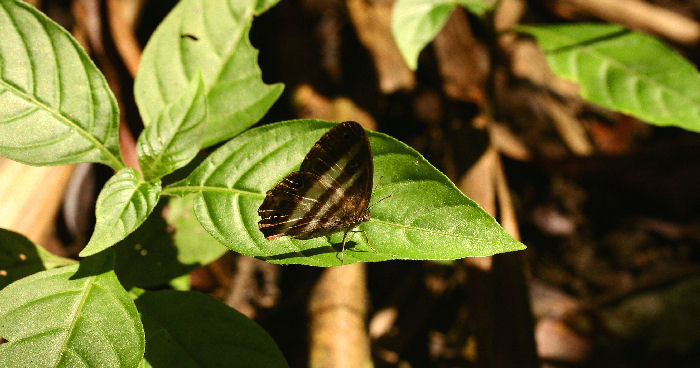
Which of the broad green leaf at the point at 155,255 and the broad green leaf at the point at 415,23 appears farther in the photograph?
the broad green leaf at the point at 415,23

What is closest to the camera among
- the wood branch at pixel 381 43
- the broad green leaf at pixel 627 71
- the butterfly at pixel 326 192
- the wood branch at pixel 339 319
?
the butterfly at pixel 326 192

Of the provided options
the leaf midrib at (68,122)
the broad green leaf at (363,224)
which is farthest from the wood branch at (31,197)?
the broad green leaf at (363,224)

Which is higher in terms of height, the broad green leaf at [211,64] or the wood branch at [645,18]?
the broad green leaf at [211,64]

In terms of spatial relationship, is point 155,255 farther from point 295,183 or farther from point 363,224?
point 363,224

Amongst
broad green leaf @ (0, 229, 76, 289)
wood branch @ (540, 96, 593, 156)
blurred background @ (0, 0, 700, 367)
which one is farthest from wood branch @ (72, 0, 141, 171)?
wood branch @ (540, 96, 593, 156)

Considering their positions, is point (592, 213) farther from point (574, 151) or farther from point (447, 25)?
point (447, 25)

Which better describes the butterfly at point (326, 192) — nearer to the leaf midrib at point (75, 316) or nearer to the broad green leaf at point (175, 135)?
the broad green leaf at point (175, 135)

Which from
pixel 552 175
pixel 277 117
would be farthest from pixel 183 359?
pixel 552 175

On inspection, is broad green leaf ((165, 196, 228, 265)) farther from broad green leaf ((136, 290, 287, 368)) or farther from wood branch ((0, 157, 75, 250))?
wood branch ((0, 157, 75, 250))
